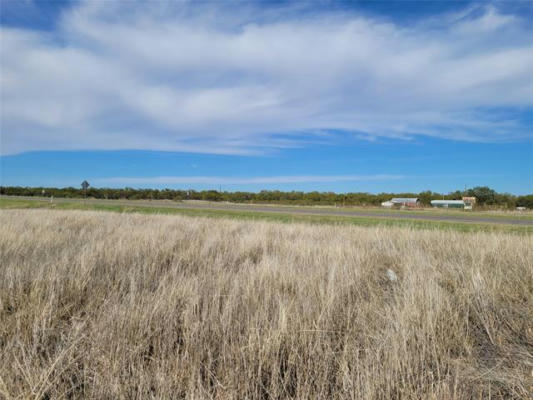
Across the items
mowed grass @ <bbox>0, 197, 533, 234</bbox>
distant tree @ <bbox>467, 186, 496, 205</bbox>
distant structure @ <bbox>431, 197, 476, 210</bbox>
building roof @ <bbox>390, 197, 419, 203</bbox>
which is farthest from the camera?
distant tree @ <bbox>467, 186, 496, 205</bbox>

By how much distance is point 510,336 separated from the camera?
3.46 m

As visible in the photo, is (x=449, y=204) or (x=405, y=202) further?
(x=405, y=202)

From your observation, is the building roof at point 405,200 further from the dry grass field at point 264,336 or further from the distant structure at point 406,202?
the dry grass field at point 264,336

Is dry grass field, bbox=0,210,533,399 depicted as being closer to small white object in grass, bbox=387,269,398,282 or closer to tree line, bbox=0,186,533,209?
small white object in grass, bbox=387,269,398,282

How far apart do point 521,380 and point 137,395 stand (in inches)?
114

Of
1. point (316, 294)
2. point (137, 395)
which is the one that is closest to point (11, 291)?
point (137, 395)

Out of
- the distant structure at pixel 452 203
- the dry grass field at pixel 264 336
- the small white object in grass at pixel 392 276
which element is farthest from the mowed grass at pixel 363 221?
the distant structure at pixel 452 203

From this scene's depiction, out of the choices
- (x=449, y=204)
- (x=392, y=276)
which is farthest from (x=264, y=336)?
(x=449, y=204)

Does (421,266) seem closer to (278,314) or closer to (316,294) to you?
(316,294)

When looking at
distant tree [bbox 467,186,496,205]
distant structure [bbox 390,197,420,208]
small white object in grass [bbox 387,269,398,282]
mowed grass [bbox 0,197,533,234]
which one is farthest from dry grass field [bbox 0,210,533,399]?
distant tree [bbox 467,186,496,205]

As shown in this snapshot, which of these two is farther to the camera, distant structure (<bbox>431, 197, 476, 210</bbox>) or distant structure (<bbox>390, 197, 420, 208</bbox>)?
distant structure (<bbox>390, 197, 420, 208</bbox>)

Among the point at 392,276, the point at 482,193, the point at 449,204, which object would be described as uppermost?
the point at 482,193

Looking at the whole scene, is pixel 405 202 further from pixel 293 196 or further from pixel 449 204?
pixel 293 196

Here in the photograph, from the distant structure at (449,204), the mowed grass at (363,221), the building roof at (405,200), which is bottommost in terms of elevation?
the mowed grass at (363,221)
